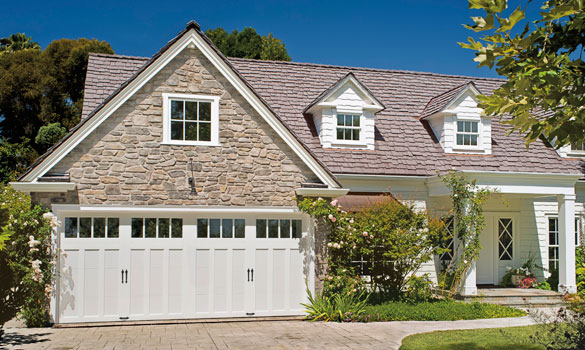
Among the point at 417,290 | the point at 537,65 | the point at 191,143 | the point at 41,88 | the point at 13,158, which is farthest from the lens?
the point at 41,88

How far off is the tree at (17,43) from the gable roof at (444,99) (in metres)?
35.1

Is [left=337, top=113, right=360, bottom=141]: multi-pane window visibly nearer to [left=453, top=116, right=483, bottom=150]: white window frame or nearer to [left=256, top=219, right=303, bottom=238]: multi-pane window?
[left=453, top=116, right=483, bottom=150]: white window frame

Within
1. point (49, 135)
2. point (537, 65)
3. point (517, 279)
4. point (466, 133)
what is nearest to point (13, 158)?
point (49, 135)

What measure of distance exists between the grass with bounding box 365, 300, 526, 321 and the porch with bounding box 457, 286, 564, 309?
0.86 m

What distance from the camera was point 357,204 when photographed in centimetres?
1775

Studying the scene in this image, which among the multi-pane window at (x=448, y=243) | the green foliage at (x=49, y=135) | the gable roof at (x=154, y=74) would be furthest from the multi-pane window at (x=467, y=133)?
the green foliage at (x=49, y=135)

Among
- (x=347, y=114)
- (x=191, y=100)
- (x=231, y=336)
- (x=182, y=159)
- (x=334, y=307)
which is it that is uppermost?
(x=347, y=114)

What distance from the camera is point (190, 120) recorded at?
14.9m

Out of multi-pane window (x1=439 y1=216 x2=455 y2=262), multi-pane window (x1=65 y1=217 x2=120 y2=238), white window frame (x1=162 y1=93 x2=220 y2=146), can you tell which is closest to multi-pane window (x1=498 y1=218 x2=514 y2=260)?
multi-pane window (x1=439 y1=216 x2=455 y2=262)

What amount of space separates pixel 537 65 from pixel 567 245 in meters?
14.4

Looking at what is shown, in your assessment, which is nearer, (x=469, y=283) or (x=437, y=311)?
(x=437, y=311)

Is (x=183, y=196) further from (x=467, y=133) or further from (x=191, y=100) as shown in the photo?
(x=467, y=133)

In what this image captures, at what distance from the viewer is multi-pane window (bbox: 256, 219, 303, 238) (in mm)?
15414

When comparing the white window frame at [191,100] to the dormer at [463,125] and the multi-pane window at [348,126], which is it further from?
the dormer at [463,125]
